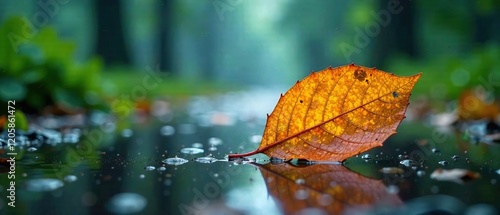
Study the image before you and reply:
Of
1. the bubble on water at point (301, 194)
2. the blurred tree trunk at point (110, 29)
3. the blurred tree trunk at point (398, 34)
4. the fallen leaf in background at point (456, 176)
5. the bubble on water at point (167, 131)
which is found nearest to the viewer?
the bubble on water at point (301, 194)

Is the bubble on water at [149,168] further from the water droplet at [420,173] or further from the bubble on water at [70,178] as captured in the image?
the water droplet at [420,173]

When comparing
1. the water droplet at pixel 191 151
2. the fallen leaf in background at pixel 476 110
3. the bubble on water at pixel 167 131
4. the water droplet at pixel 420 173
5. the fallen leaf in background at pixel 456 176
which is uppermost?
the bubble on water at pixel 167 131

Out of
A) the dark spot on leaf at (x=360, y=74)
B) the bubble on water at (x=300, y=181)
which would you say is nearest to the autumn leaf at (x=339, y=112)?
the dark spot on leaf at (x=360, y=74)

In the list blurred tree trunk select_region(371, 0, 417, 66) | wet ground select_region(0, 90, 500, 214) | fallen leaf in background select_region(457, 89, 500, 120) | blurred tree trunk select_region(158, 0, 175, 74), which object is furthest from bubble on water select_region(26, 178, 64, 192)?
blurred tree trunk select_region(158, 0, 175, 74)

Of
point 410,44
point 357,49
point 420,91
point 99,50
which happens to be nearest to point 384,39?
point 410,44

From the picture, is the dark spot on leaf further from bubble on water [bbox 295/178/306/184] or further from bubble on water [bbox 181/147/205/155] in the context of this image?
bubble on water [bbox 181/147/205/155]

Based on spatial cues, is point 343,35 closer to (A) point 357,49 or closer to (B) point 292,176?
(A) point 357,49
